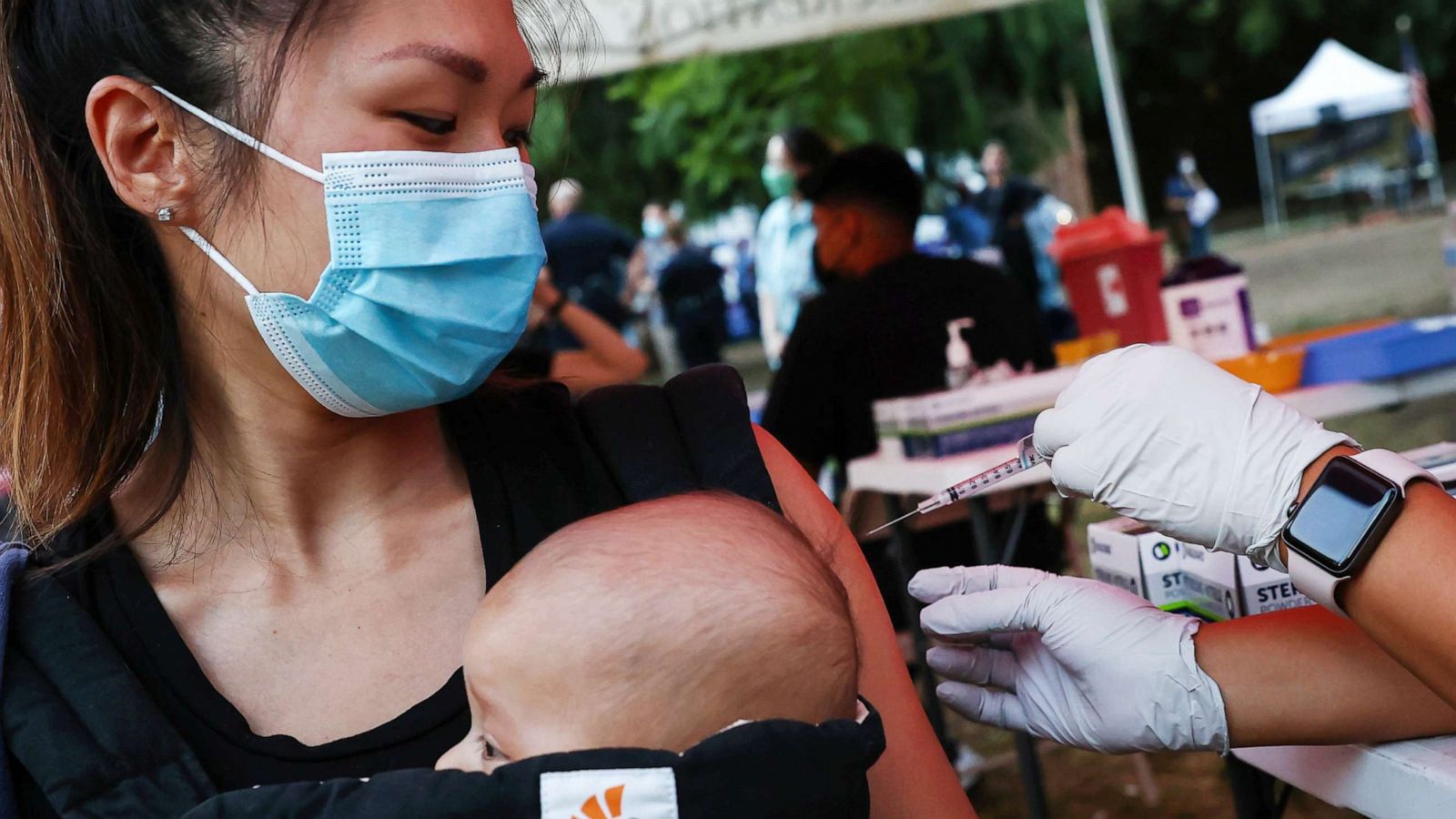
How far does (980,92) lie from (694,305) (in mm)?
3719

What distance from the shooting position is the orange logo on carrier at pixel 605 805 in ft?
3.37

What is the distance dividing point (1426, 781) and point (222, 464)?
1.29m

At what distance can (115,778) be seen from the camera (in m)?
1.22

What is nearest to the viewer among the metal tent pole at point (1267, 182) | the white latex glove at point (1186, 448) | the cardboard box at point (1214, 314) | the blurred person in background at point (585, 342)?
the white latex glove at point (1186, 448)

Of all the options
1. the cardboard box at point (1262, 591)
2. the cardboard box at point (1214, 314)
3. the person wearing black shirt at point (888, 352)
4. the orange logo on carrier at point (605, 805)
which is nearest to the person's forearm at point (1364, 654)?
the cardboard box at point (1262, 591)

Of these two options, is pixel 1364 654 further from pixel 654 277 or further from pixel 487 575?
pixel 654 277

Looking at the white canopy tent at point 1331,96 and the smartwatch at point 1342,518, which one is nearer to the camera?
the smartwatch at point 1342,518

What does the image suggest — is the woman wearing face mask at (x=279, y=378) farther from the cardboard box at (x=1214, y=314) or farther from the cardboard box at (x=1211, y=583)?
the cardboard box at (x=1214, y=314)

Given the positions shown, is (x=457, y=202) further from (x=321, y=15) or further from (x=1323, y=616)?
(x=1323, y=616)

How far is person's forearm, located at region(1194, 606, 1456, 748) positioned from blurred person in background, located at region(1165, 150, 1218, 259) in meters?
15.4

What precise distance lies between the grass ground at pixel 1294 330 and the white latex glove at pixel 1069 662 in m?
1.36

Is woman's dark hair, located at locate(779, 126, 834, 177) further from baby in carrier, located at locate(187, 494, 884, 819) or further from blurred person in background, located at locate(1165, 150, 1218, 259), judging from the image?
blurred person in background, located at locate(1165, 150, 1218, 259)

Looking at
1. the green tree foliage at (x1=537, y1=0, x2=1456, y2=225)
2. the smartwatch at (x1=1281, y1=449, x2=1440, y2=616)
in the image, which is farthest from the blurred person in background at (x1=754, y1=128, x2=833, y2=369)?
the smartwatch at (x1=1281, y1=449, x2=1440, y2=616)

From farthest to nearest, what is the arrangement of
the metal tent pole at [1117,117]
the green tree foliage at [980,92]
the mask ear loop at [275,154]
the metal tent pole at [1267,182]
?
the metal tent pole at [1267,182], the metal tent pole at [1117,117], the green tree foliage at [980,92], the mask ear loop at [275,154]
